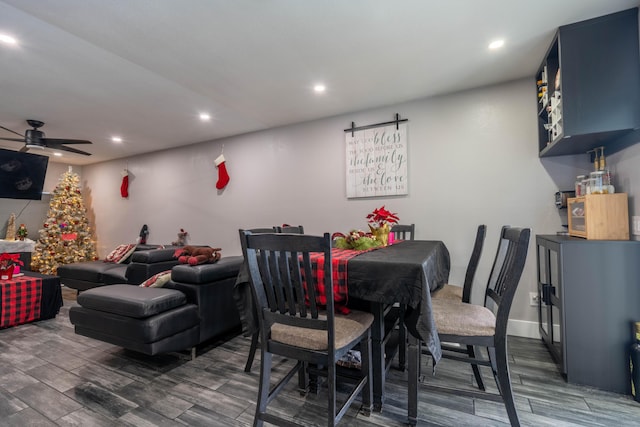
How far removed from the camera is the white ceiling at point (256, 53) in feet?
5.97

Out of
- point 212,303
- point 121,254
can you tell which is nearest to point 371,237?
point 212,303

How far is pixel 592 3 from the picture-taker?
1.79 meters

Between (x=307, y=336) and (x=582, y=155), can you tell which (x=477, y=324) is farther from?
(x=582, y=155)

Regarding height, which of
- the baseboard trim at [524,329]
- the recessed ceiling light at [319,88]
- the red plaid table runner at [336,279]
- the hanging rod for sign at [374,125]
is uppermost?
the recessed ceiling light at [319,88]

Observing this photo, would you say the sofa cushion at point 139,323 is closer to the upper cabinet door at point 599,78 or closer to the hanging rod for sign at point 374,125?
the hanging rod for sign at point 374,125

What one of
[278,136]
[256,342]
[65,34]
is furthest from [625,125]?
[65,34]

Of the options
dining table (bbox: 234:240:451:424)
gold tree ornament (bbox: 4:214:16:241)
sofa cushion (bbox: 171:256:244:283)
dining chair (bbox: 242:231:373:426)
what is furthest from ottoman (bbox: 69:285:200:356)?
gold tree ornament (bbox: 4:214:16:241)

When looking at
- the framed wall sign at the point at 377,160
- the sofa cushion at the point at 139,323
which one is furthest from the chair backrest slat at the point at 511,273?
the sofa cushion at the point at 139,323

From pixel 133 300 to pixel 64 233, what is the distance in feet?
15.7

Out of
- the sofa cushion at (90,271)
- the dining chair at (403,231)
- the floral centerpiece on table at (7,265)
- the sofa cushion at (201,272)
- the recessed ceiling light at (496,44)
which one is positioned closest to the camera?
the recessed ceiling light at (496,44)

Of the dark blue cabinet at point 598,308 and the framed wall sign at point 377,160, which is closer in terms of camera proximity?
the dark blue cabinet at point 598,308

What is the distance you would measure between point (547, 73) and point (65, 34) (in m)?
3.59

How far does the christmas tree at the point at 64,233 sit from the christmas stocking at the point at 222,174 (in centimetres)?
334

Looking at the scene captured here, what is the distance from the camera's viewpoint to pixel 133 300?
2055mm
